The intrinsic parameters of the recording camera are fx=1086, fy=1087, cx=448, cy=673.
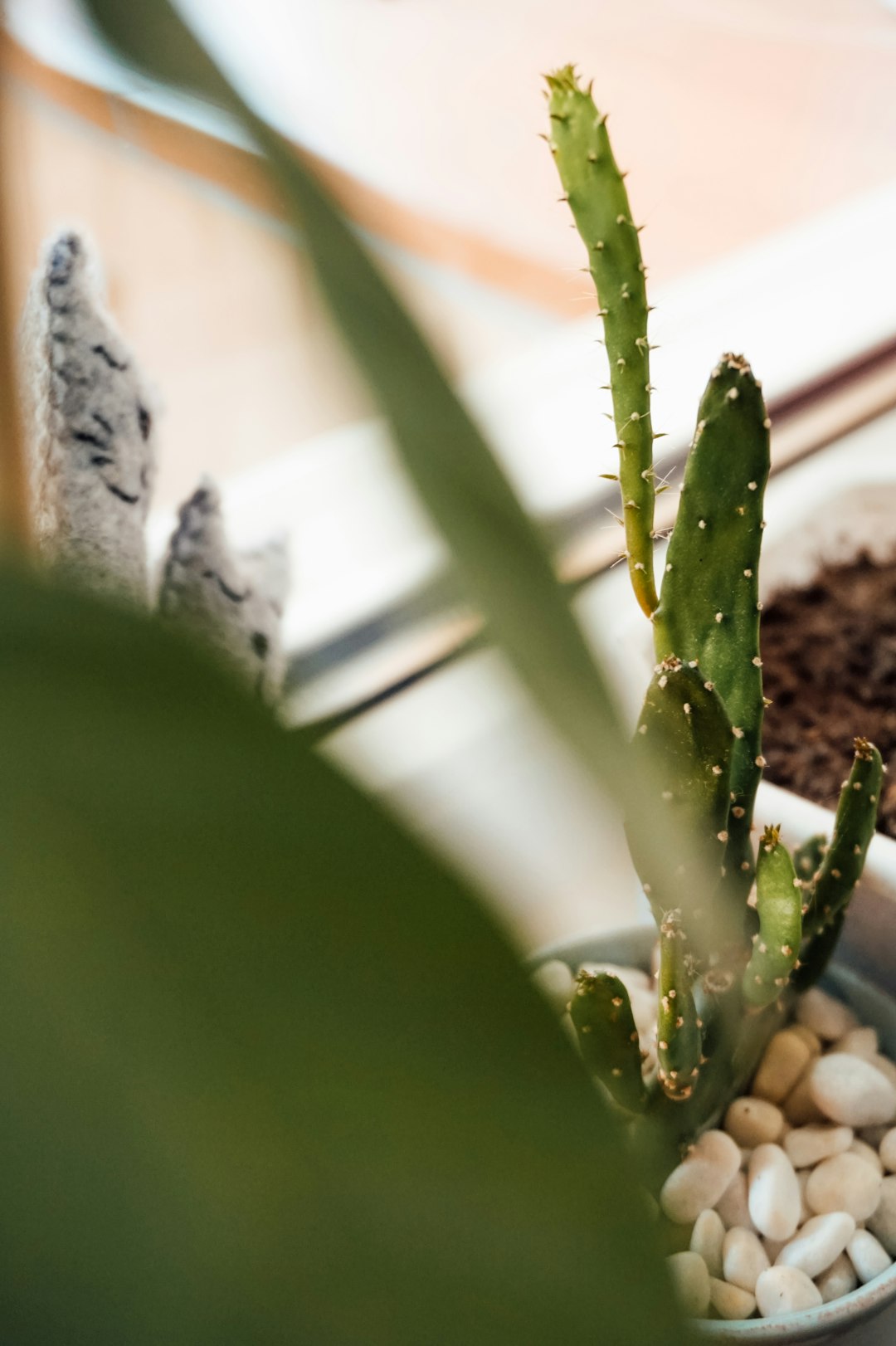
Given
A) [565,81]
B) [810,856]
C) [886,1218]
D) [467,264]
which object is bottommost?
[886,1218]

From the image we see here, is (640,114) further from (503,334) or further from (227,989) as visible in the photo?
(227,989)

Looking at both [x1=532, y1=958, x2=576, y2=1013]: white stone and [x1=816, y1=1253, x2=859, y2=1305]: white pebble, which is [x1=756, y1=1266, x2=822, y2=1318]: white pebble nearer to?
[x1=816, y1=1253, x2=859, y2=1305]: white pebble

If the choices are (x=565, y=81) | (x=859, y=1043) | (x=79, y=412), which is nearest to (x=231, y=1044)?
(x=565, y=81)

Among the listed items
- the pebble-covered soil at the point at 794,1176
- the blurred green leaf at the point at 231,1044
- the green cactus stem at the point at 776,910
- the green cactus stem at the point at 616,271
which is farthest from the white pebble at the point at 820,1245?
the blurred green leaf at the point at 231,1044

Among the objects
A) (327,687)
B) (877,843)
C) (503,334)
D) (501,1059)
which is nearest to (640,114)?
(503,334)

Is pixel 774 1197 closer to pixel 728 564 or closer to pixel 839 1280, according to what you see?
pixel 839 1280

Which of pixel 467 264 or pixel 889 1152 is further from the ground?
pixel 467 264

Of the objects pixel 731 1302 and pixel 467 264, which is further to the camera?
pixel 467 264

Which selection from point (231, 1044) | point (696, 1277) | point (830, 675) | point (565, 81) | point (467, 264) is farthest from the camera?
point (467, 264)
